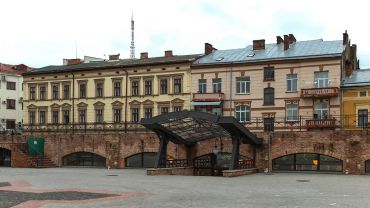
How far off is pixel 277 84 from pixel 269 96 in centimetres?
135

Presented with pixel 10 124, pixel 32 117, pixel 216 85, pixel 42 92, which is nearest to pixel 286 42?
pixel 216 85

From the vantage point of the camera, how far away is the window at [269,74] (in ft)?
159

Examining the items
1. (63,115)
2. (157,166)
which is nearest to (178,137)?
(157,166)

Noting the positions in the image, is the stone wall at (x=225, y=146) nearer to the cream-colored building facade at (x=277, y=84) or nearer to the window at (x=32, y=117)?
the cream-colored building facade at (x=277, y=84)

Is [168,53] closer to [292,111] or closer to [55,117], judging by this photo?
[55,117]

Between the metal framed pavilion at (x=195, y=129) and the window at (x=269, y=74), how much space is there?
11.7m

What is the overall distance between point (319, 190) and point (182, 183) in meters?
7.38

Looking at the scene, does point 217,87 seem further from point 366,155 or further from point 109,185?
point 109,185

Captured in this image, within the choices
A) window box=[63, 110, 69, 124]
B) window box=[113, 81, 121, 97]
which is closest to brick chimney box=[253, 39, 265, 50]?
window box=[113, 81, 121, 97]

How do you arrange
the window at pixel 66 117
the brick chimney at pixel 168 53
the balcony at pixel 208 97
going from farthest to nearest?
the brick chimney at pixel 168 53, the window at pixel 66 117, the balcony at pixel 208 97

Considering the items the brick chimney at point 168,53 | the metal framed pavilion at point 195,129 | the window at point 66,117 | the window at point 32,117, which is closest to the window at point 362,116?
the metal framed pavilion at point 195,129

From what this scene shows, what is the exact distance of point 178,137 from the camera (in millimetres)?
38156

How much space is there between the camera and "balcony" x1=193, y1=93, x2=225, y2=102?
49.8 metres

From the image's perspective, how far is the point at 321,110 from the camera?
46.1m
